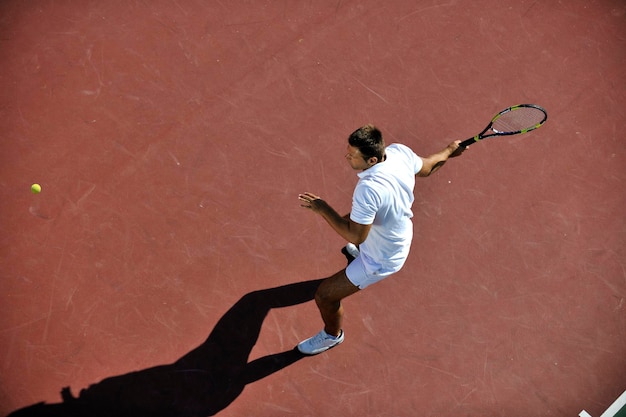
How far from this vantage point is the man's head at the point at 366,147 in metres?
3.90

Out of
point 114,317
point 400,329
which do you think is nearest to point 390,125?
point 400,329

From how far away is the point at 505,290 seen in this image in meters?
5.58

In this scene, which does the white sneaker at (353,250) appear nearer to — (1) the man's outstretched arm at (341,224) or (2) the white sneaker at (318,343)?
(2) the white sneaker at (318,343)

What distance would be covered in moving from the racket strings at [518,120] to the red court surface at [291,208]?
0.77 meters

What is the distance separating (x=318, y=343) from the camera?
5.01 metres

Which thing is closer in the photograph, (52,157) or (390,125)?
(52,157)

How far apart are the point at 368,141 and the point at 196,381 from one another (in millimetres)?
2617

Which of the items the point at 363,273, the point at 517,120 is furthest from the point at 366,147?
the point at 517,120

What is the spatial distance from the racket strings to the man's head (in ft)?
6.23

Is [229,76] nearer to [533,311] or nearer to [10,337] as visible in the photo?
[10,337]

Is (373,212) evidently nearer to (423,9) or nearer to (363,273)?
(363,273)

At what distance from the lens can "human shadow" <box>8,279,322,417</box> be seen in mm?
4762

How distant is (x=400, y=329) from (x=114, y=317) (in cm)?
261

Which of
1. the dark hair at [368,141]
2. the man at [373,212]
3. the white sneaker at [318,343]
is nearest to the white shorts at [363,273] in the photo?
the man at [373,212]
